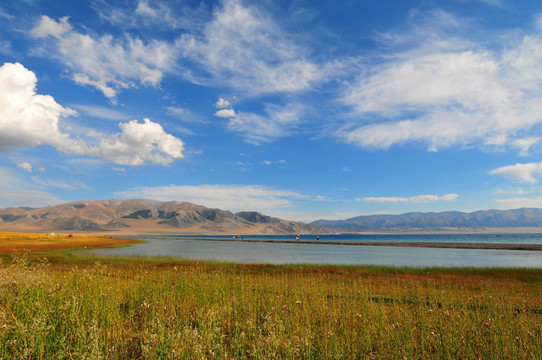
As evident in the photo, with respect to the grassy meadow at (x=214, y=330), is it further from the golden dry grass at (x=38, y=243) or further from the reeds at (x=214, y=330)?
the golden dry grass at (x=38, y=243)

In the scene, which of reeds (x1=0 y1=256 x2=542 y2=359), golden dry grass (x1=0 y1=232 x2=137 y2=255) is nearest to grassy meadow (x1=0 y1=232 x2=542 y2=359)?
reeds (x1=0 y1=256 x2=542 y2=359)

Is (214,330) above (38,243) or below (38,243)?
above

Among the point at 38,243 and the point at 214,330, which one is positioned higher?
the point at 214,330

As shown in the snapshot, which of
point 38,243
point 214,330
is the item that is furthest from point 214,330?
point 38,243

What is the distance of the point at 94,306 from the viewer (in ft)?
27.1

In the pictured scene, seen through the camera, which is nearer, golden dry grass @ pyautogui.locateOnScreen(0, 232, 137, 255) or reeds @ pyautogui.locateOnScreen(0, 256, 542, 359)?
reeds @ pyautogui.locateOnScreen(0, 256, 542, 359)

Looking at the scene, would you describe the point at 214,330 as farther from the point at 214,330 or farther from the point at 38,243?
the point at 38,243

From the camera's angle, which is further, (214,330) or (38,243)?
(38,243)

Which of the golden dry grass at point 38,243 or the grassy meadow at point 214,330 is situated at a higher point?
the grassy meadow at point 214,330

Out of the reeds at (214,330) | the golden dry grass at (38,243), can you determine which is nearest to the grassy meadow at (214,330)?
the reeds at (214,330)

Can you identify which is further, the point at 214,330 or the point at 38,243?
the point at 38,243

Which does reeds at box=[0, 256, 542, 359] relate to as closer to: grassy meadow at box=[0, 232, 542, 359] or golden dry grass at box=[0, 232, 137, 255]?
grassy meadow at box=[0, 232, 542, 359]

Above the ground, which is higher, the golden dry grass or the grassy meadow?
the grassy meadow

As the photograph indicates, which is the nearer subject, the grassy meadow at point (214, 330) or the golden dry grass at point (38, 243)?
the grassy meadow at point (214, 330)
